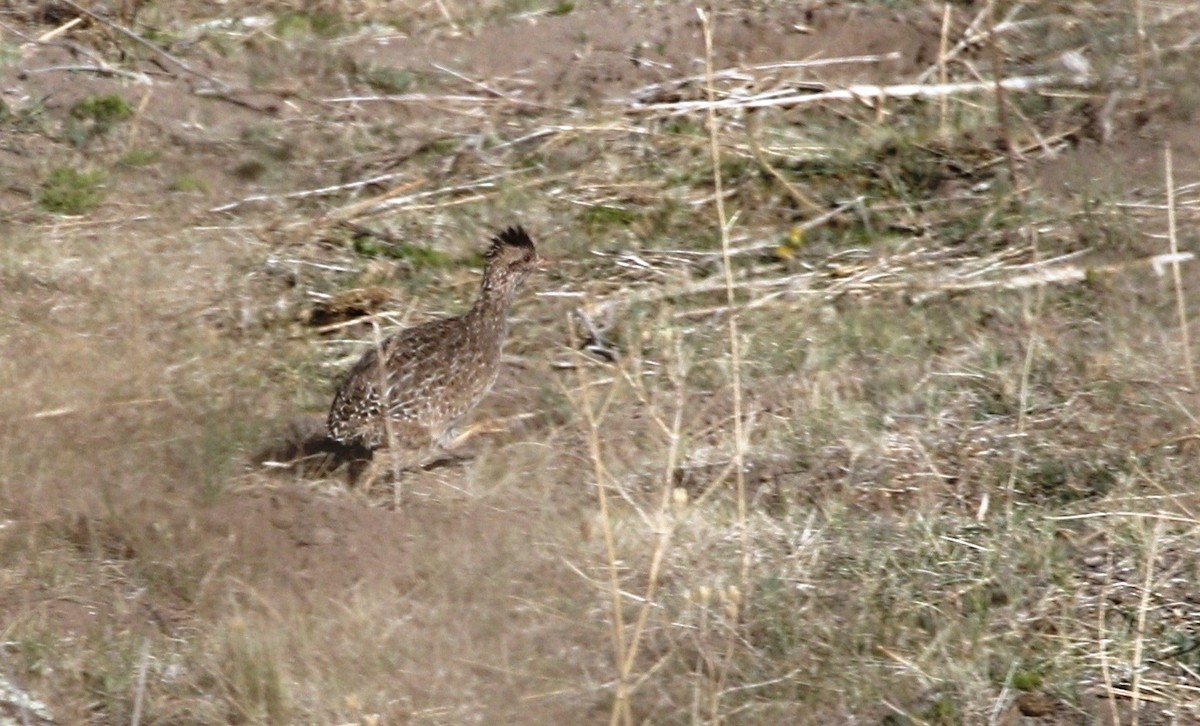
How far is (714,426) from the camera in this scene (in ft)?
21.1

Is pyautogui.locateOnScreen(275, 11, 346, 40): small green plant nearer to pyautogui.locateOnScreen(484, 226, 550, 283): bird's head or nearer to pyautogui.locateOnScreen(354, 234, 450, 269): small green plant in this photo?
pyautogui.locateOnScreen(354, 234, 450, 269): small green plant

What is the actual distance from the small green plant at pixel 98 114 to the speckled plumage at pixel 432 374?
2.74 m

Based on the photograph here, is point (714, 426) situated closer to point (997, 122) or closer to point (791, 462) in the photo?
point (791, 462)

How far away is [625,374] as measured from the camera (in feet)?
16.0

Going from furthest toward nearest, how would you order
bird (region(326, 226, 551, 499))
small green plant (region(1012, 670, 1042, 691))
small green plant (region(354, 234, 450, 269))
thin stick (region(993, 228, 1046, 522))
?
small green plant (region(354, 234, 450, 269)) → bird (region(326, 226, 551, 499)) → thin stick (region(993, 228, 1046, 522)) → small green plant (region(1012, 670, 1042, 691))

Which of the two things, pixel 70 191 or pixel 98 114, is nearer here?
pixel 70 191

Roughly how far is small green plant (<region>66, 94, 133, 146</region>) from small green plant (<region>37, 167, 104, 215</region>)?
0.39 metres

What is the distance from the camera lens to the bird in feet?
19.8

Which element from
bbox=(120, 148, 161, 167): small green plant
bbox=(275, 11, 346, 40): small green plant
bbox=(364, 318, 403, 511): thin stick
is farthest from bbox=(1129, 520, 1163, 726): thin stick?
bbox=(275, 11, 346, 40): small green plant

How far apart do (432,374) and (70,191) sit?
107 inches

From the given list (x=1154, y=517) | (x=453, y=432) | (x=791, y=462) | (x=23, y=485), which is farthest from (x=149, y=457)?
(x=1154, y=517)

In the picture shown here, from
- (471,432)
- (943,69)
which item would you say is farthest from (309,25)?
(471,432)

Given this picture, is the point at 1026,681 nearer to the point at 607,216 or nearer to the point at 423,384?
the point at 423,384

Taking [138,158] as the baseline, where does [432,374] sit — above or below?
below
